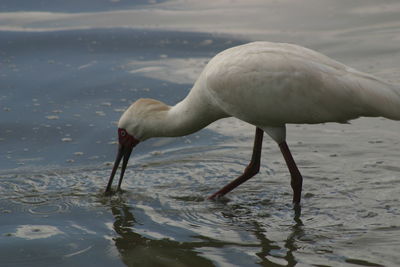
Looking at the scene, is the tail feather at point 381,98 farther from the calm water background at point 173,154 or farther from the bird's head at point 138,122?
the bird's head at point 138,122

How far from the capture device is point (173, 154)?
8555 millimetres

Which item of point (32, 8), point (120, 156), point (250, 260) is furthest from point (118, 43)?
point (250, 260)

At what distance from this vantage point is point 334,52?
36.1ft

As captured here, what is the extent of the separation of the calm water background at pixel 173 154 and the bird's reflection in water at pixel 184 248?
15mm

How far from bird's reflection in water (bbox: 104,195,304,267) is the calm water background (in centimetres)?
1

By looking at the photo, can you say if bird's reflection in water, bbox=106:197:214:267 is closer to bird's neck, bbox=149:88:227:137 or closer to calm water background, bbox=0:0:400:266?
calm water background, bbox=0:0:400:266

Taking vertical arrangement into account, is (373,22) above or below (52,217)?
above

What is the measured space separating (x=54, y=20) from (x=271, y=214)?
7167mm

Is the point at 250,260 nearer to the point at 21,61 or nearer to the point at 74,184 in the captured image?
the point at 74,184

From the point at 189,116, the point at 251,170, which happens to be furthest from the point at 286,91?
the point at 251,170

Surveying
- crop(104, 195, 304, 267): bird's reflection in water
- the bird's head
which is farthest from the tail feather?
the bird's head

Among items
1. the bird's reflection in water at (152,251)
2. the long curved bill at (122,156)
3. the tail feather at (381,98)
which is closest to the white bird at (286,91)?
the tail feather at (381,98)

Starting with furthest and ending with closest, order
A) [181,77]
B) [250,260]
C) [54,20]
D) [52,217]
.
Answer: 1. [54,20]
2. [181,77]
3. [52,217]
4. [250,260]

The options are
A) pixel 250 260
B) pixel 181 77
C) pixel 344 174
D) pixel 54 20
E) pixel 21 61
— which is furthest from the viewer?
pixel 54 20
